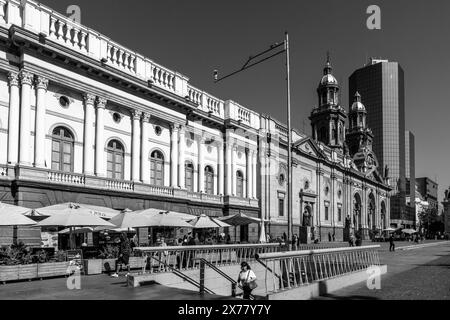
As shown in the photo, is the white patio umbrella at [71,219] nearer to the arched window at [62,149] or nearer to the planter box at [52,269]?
the planter box at [52,269]

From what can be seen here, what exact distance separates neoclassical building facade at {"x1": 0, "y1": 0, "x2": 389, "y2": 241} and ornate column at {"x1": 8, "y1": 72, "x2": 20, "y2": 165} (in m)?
0.05

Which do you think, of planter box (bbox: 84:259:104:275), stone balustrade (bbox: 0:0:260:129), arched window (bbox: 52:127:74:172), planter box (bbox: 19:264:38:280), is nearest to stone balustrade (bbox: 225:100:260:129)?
stone balustrade (bbox: 0:0:260:129)

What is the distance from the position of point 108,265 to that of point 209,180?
2070 centimetres

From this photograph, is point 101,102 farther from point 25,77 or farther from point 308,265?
point 308,265

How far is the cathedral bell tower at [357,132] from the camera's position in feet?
319

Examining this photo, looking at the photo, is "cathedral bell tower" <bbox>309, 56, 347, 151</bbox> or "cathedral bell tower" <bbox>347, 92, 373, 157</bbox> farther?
"cathedral bell tower" <bbox>347, 92, 373, 157</bbox>

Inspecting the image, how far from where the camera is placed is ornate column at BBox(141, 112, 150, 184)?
103 ft

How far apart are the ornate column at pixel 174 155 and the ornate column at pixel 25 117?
1174 cm

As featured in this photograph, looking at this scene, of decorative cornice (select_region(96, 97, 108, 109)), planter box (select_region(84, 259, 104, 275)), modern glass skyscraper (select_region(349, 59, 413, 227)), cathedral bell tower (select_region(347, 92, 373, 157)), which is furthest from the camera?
modern glass skyscraper (select_region(349, 59, 413, 227))

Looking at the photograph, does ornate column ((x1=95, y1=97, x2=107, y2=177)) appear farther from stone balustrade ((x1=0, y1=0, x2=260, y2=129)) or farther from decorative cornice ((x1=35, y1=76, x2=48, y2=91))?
decorative cornice ((x1=35, y1=76, x2=48, y2=91))

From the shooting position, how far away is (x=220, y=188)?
40.4 m

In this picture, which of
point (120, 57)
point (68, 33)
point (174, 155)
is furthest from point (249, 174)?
point (68, 33)

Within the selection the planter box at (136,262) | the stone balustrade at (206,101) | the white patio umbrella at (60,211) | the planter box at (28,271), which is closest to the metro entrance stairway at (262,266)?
the planter box at (136,262)

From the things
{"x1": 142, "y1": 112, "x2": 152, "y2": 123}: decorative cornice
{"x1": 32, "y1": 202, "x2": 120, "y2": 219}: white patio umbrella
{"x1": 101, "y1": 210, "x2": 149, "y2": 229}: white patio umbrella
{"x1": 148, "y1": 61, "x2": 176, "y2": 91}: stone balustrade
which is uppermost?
{"x1": 148, "y1": 61, "x2": 176, "y2": 91}: stone balustrade
